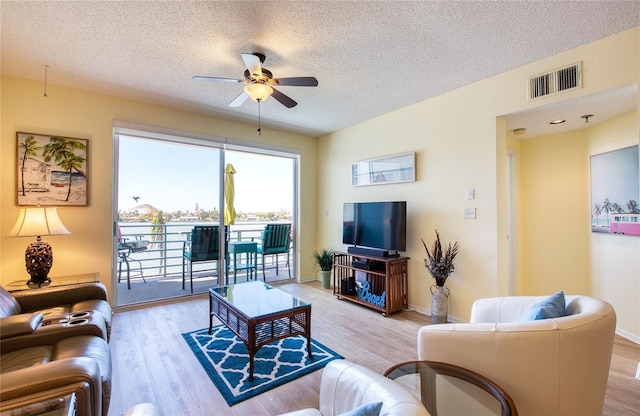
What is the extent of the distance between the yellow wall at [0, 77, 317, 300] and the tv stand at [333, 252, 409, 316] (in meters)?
2.87

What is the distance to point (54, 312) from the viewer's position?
202cm

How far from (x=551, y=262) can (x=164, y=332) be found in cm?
450

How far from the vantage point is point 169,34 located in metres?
2.18

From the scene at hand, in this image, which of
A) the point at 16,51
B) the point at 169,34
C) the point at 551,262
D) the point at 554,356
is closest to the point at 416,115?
the point at 551,262

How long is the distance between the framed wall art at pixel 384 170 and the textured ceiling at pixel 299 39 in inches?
34.8

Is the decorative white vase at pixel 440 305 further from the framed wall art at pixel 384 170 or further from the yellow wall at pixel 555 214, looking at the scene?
the yellow wall at pixel 555 214

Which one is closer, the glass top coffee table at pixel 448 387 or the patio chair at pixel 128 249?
the glass top coffee table at pixel 448 387

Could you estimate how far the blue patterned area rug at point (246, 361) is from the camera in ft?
6.48

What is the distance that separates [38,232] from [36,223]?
3.6 inches

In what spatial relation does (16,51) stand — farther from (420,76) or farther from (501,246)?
(501,246)

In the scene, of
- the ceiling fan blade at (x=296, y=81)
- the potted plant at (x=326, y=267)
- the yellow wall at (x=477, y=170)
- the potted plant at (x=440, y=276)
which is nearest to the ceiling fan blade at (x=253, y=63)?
the ceiling fan blade at (x=296, y=81)

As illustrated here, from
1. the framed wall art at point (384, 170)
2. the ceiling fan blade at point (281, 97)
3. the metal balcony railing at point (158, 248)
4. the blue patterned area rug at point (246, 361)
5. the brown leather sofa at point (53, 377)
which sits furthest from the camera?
the metal balcony railing at point (158, 248)

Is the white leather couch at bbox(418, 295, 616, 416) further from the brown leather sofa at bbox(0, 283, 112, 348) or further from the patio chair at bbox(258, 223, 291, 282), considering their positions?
the patio chair at bbox(258, 223, 291, 282)

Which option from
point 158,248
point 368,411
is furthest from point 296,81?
point 158,248
